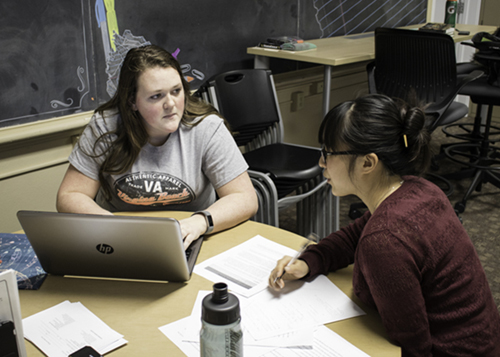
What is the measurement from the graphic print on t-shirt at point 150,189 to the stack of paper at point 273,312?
409 millimetres

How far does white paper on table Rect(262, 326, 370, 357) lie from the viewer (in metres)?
0.83

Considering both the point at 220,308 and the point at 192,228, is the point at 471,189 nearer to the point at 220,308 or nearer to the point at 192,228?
the point at 192,228

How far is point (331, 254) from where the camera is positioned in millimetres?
1097

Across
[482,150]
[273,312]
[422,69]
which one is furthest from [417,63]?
[273,312]

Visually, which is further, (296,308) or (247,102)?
(247,102)

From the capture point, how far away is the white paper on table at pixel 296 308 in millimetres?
908

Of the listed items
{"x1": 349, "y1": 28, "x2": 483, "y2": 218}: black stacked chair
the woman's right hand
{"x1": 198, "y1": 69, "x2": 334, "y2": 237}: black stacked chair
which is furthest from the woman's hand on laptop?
A: {"x1": 349, "y1": 28, "x2": 483, "y2": 218}: black stacked chair

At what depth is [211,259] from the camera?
Result: 116 centimetres

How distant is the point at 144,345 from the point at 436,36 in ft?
7.02

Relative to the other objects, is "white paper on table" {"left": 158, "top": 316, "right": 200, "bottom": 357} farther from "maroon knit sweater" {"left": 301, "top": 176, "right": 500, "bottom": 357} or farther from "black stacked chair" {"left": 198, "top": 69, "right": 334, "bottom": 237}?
"black stacked chair" {"left": 198, "top": 69, "right": 334, "bottom": 237}

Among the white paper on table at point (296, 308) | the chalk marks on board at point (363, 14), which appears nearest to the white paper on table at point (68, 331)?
the white paper on table at point (296, 308)

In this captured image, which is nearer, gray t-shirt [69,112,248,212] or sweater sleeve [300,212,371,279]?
sweater sleeve [300,212,371,279]

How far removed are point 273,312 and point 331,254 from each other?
0.72ft

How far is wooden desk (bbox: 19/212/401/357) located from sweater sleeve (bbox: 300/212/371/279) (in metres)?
0.02
